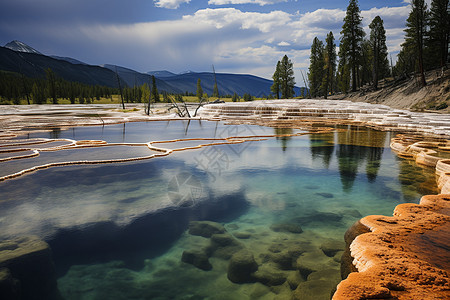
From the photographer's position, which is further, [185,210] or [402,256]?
[185,210]

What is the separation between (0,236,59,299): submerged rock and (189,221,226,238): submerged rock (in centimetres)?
242

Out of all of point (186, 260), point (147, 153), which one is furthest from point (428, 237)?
point (147, 153)

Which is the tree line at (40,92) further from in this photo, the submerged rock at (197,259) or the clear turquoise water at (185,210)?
the submerged rock at (197,259)

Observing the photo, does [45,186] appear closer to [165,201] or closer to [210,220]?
[165,201]

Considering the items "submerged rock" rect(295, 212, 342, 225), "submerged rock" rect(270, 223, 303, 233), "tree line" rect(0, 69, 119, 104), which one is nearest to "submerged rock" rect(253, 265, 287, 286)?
"submerged rock" rect(270, 223, 303, 233)

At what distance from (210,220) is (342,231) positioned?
272 cm

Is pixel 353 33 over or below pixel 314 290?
over

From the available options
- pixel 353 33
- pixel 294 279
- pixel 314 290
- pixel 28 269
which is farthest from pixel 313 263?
pixel 353 33

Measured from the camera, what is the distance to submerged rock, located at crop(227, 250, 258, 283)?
398 centimetres

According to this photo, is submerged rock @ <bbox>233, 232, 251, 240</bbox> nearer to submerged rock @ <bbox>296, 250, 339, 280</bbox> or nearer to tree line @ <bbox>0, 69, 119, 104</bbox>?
submerged rock @ <bbox>296, 250, 339, 280</bbox>

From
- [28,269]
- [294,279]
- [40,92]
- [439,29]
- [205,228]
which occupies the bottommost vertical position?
[294,279]

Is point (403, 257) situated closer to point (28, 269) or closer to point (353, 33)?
point (28, 269)

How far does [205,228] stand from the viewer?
550 centimetres

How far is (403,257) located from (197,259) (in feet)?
9.63
